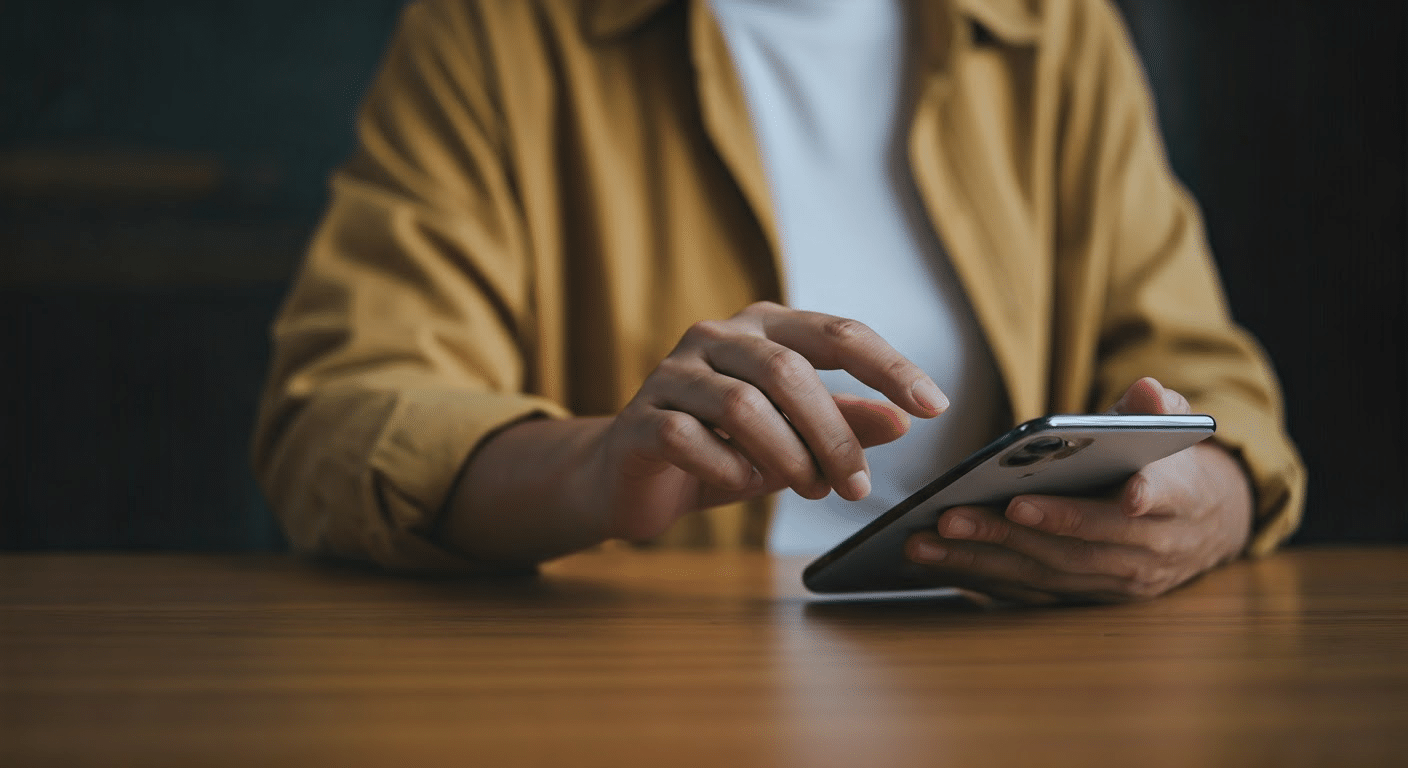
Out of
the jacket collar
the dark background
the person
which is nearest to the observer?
the person

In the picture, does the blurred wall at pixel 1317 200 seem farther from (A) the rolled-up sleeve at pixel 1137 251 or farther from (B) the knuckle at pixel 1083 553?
(B) the knuckle at pixel 1083 553

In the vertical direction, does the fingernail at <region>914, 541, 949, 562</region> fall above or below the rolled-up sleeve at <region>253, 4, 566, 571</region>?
below

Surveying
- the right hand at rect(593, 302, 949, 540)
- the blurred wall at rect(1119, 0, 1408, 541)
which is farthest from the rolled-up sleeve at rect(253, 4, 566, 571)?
the blurred wall at rect(1119, 0, 1408, 541)

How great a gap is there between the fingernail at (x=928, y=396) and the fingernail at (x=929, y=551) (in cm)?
4

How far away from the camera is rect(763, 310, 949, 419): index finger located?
357 mm

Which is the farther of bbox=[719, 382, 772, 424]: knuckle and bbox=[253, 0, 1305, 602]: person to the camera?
bbox=[253, 0, 1305, 602]: person

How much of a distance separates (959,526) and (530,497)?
7.0 inches

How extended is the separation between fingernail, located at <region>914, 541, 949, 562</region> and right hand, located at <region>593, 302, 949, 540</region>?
0.03 meters

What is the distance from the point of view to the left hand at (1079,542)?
1.21ft

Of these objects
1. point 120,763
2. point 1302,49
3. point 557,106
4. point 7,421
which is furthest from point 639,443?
point 1302,49

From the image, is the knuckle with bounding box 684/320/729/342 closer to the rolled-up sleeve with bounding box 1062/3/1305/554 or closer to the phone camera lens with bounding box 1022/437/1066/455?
the phone camera lens with bounding box 1022/437/1066/455

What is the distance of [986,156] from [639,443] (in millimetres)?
453

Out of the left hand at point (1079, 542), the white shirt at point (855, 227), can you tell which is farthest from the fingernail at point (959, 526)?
the white shirt at point (855, 227)

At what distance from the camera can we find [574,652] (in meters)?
0.29
